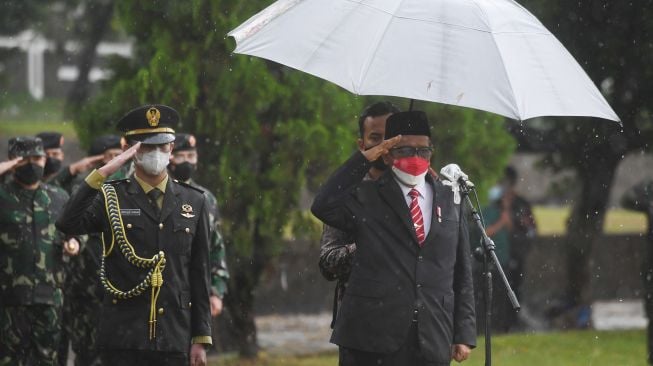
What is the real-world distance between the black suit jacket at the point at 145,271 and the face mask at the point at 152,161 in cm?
13

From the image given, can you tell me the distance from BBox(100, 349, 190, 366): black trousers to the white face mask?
1.48 metres

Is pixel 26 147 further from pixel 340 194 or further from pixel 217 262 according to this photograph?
pixel 340 194

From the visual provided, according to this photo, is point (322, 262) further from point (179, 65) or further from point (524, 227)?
point (524, 227)

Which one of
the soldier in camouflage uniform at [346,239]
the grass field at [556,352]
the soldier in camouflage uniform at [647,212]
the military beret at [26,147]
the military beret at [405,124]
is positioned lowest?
the grass field at [556,352]

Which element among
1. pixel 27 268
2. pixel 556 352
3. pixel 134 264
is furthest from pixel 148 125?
pixel 556 352

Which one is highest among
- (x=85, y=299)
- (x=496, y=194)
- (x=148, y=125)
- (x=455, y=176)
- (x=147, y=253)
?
(x=148, y=125)

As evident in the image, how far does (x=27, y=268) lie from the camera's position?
9.73 m

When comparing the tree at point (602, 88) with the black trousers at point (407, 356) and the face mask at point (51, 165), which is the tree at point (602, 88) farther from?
the black trousers at point (407, 356)

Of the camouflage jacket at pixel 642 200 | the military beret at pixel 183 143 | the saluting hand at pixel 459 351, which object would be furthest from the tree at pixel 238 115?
the saluting hand at pixel 459 351

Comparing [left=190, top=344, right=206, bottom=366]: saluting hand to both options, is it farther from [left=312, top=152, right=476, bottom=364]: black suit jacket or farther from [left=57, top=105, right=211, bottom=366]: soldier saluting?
[left=312, top=152, right=476, bottom=364]: black suit jacket

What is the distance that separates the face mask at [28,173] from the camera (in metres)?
9.73

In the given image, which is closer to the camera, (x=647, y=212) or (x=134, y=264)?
(x=134, y=264)

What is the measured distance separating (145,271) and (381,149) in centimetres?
139

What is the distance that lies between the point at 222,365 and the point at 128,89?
8.89 ft
